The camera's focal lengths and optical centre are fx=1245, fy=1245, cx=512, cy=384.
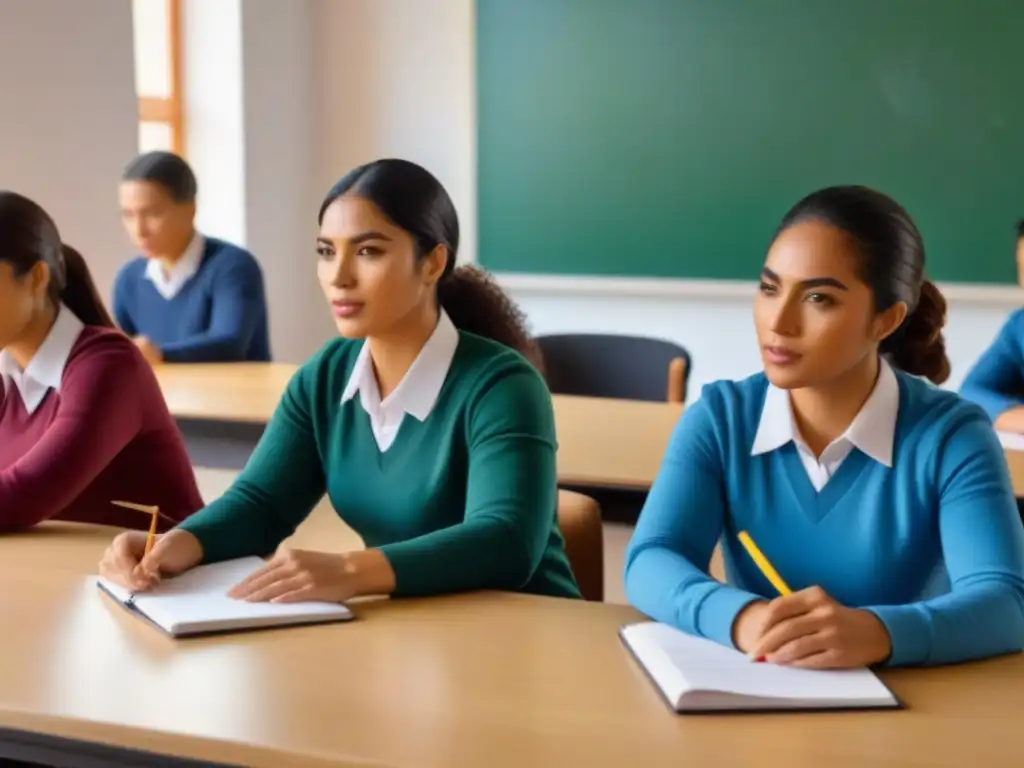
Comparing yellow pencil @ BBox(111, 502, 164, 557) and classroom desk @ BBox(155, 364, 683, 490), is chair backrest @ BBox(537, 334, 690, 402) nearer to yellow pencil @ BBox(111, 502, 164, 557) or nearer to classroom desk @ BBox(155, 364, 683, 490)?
classroom desk @ BBox(155, 364, 683, 490)

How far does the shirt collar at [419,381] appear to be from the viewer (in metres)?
1.69

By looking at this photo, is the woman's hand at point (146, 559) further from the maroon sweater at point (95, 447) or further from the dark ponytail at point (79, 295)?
the dark ponytail at point (79, 295)

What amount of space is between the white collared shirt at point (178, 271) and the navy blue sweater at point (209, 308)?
0.02 m

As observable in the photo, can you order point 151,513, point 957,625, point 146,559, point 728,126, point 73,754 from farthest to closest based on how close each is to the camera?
point 728,126 → point 151,513 → point 146,559 → point 957,625 → point 73,754

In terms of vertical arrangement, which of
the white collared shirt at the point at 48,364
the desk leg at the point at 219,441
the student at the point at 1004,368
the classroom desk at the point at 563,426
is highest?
the white collared shirt at the point at 48,364

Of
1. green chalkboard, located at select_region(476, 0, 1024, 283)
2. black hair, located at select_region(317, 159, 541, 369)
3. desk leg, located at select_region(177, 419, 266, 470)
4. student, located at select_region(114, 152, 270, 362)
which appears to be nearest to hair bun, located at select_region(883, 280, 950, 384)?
black hair, located at select_region(317, 159, 541, 369)

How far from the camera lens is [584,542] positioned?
202 cm

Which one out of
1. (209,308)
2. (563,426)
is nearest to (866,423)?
(563,426)

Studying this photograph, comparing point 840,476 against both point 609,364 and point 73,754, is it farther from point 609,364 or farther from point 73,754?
point 609,364

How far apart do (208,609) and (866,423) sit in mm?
794

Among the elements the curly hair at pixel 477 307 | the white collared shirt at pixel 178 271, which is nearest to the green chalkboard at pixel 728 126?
the white collared shirt at pixel 178 271

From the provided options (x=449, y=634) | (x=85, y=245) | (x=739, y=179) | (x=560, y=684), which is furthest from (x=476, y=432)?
(x=739, y=179)

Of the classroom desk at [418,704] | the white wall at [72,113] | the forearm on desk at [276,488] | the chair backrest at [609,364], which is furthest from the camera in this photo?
the white wall at [72,113]

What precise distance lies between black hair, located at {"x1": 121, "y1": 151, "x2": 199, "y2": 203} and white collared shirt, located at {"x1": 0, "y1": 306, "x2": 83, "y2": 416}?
5.32ft
